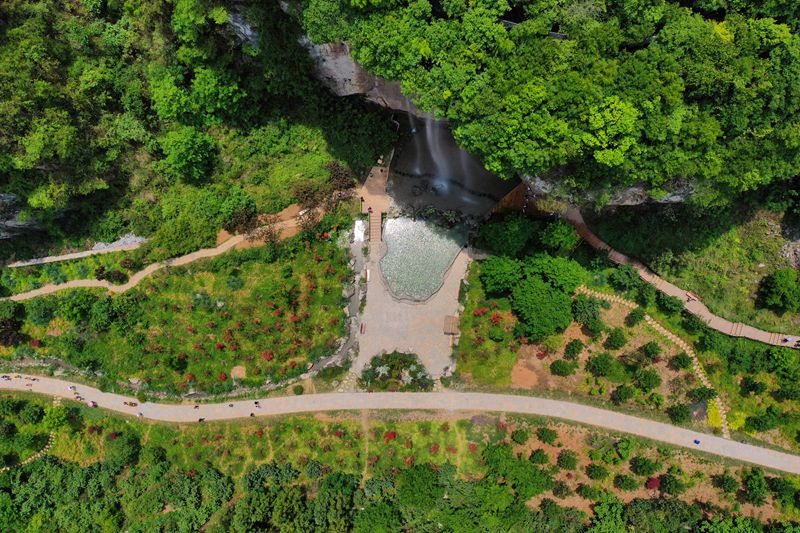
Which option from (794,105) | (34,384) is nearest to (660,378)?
(794,105)

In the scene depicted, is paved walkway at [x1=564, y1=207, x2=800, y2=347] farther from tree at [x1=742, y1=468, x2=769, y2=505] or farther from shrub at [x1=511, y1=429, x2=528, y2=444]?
shrub at [x1=511, y1=429, x2=528, y2=444]

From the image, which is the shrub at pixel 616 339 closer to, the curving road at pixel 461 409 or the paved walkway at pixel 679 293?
the paved walkway at pixel 679 293

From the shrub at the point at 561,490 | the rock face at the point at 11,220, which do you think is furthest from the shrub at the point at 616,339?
the rock face at the point at 11,220

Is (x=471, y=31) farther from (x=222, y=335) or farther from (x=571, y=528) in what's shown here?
(x=571, y=528)

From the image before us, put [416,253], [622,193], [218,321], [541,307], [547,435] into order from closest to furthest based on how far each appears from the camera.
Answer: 1. [622,193]
2. [541,307]
3. [547,435]
4. [218,321]
5. [416,253]

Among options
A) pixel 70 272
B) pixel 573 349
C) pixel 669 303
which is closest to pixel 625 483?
pixel 573 349

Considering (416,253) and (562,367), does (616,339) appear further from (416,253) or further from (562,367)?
(416,253)
